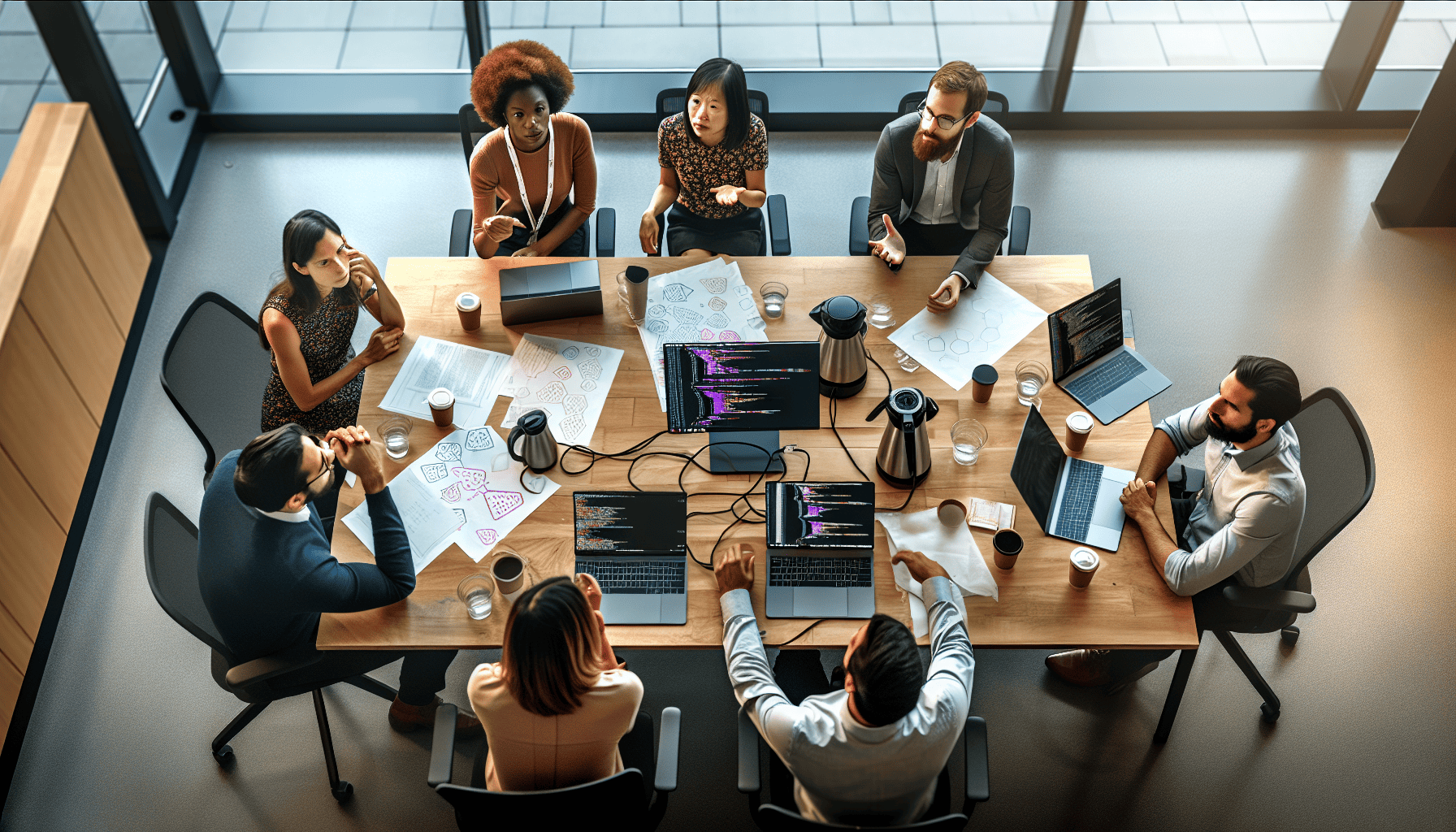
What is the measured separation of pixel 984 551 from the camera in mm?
2752

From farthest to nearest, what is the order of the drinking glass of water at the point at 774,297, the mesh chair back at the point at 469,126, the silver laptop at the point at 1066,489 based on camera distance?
the mesh chair back at the point at 469,126, the drinking glass of water at the point at 774,297, the silver laptop at the point at 1066,489

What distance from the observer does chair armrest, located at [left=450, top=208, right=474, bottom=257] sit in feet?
11.7

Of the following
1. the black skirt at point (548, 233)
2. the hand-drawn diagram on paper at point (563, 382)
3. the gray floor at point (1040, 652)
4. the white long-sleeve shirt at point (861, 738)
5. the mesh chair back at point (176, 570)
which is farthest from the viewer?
the black skirt at point (548, 233)

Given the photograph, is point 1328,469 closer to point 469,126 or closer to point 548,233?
point 548,233

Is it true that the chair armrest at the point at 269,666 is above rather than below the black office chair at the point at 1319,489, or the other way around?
below

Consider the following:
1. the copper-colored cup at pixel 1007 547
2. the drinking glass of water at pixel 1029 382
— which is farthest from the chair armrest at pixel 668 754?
the drinking glass of water at pixel 1029 382

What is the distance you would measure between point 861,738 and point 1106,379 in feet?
4.73


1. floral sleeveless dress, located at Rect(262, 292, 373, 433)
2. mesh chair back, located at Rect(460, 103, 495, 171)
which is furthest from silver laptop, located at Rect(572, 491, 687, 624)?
mesh chair back, located at Rect(460, 103, 495, 171)

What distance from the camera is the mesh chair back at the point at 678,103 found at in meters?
3.79

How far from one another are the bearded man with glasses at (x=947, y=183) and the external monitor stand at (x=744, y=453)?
0.75 m

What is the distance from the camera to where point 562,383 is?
313 cm

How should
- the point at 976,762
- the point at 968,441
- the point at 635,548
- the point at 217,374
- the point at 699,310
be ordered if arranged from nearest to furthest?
the point at 976,762 → the point at 635,548 → the point at 968,441 → the point at 217,374 → the point at 699,310

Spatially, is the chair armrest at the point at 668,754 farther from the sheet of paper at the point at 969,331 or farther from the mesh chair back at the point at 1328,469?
the mesh chair back at the point at 1328,469

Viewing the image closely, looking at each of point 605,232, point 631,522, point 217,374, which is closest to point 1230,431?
point 631,522
